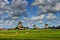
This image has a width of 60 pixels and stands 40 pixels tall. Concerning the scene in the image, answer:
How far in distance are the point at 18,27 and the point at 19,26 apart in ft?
8.87

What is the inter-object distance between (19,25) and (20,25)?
1.00 m

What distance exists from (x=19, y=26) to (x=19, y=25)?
1.62 metres

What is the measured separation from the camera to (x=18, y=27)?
188000 millimetres

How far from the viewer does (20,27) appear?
189m

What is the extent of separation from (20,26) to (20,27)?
6.43 ft

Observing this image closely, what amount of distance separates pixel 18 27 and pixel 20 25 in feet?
13.1

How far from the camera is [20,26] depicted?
187125 millimetres

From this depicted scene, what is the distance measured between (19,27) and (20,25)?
9.73 ft

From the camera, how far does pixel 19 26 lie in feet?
609

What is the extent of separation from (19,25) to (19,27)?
132 inches

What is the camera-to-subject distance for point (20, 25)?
184875mm

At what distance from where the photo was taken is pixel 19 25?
18425cm

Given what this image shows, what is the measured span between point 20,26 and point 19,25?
3088mm

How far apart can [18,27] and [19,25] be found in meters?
4.25
